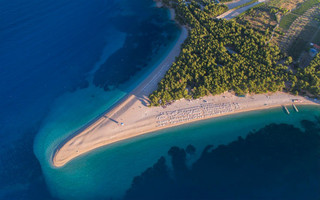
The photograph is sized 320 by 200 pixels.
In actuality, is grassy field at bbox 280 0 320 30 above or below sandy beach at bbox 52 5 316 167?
above

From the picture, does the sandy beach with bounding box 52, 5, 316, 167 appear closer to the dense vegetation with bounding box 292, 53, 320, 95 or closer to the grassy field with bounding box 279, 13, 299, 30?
the dense vegetation with bounding box 292, 53, 320, 95

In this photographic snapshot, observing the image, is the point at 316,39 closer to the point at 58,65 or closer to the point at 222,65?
the point at 222,65

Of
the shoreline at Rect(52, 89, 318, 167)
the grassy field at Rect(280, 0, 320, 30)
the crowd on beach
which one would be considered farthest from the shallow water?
the grassy field at Rect(280, 0, 320, 30)

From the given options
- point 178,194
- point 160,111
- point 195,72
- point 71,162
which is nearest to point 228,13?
point 195,72

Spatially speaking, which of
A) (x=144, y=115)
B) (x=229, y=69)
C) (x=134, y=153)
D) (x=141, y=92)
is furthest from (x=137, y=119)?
(x=229, y=69)

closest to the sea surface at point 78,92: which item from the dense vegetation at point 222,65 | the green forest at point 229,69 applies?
the green forest at point 229,69

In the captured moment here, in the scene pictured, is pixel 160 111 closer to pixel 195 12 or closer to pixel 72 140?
pixel 72 140
